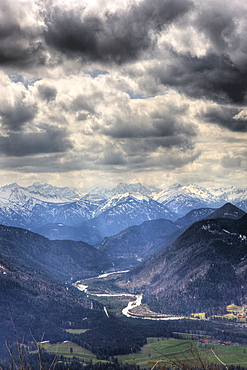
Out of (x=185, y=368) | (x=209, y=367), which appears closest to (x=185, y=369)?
(x=185, y=368)

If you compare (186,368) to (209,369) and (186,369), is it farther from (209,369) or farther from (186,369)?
(209,369)

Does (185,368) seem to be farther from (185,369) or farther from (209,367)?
(209,367)

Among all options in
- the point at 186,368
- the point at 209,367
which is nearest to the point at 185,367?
the point at 186,368

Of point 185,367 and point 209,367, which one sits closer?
point 185,367

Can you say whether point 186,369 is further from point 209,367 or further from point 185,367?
point 209,367

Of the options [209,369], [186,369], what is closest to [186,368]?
[186,369]

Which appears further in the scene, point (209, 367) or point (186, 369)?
point (209, 367)

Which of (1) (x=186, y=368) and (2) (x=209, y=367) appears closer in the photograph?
(1) (x=186, y=368)
